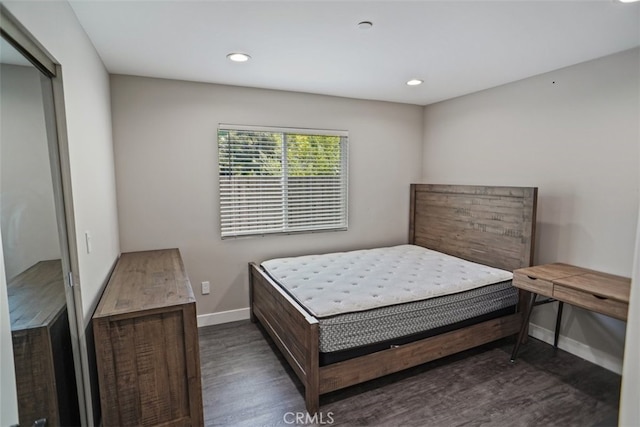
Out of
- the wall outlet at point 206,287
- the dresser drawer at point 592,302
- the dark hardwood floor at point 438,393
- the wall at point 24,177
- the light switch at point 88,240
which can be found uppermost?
the wall at point 24,177

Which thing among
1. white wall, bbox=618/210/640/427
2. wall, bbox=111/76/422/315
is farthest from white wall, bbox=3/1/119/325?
white wall, bbox=618/210/640/427

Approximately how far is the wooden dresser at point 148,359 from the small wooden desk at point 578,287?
2.40 m

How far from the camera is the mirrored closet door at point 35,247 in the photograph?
1175 mm

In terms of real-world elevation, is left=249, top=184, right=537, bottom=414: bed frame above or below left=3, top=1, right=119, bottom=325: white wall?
below

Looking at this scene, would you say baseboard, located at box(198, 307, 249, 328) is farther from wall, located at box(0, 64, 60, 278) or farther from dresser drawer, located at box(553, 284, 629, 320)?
dresser drawer, located at box(553, 284, 629, 320)

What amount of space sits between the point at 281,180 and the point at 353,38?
175 centimetres

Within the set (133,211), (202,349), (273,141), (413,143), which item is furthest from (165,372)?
(413,143)

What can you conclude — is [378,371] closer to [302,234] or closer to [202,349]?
[202,349]

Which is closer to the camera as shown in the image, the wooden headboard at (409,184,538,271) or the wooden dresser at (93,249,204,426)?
the wooden dresser at (93,249,204,426)

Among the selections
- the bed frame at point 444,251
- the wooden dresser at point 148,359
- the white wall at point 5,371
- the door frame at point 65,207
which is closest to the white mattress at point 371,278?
the bed frame at point 444,251

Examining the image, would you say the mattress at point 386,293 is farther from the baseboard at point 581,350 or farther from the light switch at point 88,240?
the light switch at point 88,240

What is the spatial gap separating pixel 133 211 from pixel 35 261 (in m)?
1.78

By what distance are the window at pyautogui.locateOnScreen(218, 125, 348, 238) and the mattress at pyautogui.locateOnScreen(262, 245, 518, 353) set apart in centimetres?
50

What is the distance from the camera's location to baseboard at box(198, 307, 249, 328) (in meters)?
3.40
